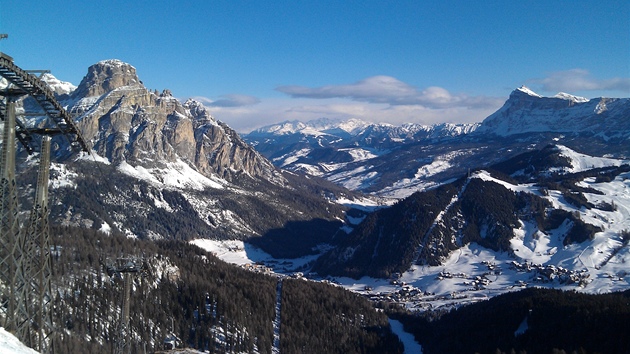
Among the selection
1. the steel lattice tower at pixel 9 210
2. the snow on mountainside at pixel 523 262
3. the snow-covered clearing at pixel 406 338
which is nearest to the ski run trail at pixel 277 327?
the snow-covered clearing at pixel 406 338

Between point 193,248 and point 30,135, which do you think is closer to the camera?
point 30,135

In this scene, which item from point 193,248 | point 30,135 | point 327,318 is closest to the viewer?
point 30,135

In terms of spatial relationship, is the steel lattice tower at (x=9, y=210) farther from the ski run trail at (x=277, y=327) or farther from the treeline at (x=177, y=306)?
the ski run trail at (x=277, y=327)

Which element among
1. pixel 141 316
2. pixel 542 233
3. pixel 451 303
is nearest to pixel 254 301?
pixel 141 316

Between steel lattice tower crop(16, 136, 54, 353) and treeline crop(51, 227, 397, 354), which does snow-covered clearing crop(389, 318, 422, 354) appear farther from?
steel lattice tower crop(16, 136, 54, 353)

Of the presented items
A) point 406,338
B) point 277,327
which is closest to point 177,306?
point 277,327

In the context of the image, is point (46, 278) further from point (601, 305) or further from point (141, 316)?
point (601, 305)

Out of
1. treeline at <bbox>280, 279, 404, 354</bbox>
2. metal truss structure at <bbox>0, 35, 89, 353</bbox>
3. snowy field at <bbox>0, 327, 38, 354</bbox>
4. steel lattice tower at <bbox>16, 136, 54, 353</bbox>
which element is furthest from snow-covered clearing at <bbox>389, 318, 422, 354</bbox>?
snowy field at <bbox>0, 327, 38, 354</bbox>
